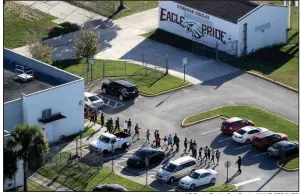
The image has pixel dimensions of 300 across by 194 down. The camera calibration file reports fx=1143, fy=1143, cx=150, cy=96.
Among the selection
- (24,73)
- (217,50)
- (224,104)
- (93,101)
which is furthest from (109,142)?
(217,50)

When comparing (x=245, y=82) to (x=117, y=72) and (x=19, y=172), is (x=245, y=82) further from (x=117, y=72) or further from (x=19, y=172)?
(x=19, y=172)

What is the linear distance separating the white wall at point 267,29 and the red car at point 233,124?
19966mm

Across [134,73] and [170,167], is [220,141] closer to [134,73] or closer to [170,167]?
[170,167]

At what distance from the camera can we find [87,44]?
104m

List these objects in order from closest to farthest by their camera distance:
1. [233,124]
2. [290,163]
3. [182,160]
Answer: [182,160] < [290,163] < [233,124]

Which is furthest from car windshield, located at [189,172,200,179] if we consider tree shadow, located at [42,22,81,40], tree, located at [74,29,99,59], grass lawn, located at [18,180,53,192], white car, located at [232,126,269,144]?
tree shadow, located at [42,22,81,40]

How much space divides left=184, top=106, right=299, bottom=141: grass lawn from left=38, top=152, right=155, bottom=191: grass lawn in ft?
41.5

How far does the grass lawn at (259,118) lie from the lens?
9162cm

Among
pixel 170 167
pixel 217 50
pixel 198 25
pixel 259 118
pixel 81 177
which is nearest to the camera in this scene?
pixel 170 167

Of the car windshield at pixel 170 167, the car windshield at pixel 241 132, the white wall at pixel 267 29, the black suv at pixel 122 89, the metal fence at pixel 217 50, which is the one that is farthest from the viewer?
the white wall at pixel 267 29

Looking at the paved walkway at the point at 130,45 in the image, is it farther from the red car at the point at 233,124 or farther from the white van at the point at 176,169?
the white van at the point at 176,169

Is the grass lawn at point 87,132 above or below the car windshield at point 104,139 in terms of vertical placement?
below

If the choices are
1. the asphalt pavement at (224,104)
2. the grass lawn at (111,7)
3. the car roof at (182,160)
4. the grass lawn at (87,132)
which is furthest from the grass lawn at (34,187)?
the grass lawn at (111,7)

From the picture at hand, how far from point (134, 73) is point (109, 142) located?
19.3 metres
